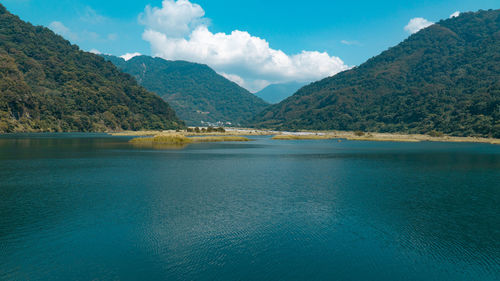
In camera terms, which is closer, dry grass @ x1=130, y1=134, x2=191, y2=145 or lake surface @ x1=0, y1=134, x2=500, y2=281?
lake surface @ x1=0, y1=134, x2=500, y2=281

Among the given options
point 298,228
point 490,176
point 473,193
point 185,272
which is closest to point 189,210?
point 298,228

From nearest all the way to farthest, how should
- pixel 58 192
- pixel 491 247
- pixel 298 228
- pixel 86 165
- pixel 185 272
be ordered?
pixel 185 272
pixel 491 247
pixel 298 228
pixel 58 192
pixel 86 165

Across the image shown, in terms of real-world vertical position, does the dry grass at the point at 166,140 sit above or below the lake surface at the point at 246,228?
above

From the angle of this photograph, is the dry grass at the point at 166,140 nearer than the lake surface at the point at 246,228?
No

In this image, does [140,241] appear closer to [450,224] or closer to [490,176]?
[450,224]

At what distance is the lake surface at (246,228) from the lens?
58.6ft

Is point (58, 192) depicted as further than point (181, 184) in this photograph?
No

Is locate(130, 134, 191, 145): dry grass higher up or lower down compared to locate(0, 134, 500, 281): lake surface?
higher up

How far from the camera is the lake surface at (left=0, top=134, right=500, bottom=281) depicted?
17859 millimetres

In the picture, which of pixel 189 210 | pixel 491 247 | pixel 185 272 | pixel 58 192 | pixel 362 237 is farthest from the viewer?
pixel 58 192

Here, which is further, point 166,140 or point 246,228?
point 166,140

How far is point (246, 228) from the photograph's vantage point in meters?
24.5

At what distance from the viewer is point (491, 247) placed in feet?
70.1

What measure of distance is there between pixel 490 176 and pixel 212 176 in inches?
1800
